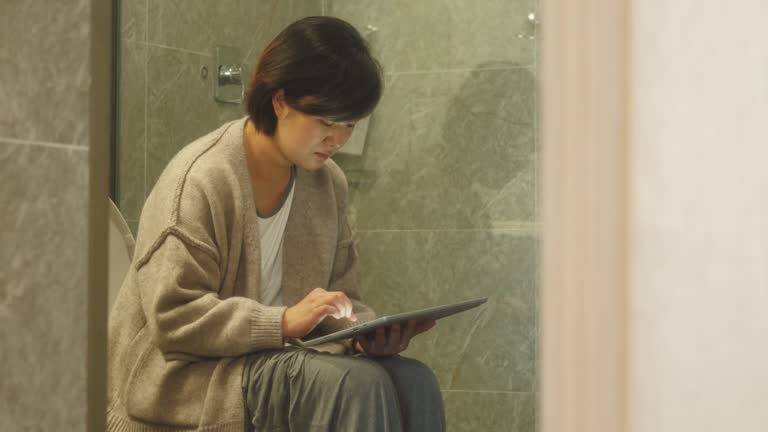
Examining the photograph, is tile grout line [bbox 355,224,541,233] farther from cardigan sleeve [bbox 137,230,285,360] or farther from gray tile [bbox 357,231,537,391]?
cardigan sleeve [bbox 137,230,285,360]

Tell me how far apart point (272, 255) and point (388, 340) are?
188 mm

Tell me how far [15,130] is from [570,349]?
0.32 m

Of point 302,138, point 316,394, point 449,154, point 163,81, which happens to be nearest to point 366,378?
point 316,394

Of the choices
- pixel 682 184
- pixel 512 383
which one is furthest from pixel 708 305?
pixel 512 383

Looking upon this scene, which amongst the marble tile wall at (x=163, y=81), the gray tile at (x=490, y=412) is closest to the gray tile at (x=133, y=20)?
the marble tile wall at (x=163, y=81)

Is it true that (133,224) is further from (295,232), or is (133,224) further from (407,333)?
(407,333)

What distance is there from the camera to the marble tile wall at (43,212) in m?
0.49

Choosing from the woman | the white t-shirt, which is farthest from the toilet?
the white t-shirt

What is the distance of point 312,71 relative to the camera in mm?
1268

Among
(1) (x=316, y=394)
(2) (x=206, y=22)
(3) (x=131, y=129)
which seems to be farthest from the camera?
(2) (x=206, y=22)

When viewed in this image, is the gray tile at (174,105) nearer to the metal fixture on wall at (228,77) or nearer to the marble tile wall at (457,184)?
the metal fixture on wall at (228,77)

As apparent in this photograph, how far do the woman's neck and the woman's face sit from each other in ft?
0.05

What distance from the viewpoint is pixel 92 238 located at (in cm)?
55

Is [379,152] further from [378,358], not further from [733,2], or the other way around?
[733,2]
